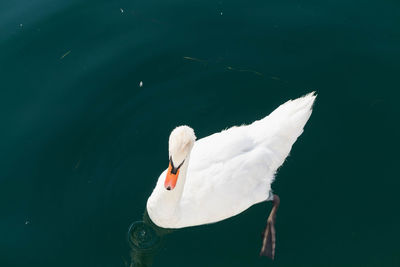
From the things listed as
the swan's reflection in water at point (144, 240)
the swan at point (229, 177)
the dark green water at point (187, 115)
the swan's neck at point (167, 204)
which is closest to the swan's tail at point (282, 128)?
the swan at point (229, 177)

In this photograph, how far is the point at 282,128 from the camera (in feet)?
20.5

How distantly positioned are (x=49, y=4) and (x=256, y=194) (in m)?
5.43

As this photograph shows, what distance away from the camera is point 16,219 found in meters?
6.28

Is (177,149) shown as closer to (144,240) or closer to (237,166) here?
(237,166)

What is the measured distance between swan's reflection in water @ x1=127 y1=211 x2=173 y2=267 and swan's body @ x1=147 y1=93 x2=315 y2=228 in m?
0.29

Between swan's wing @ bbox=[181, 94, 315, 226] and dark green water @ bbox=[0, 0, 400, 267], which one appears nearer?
swan's wing @ bbox=[181, 94, 315, 226]

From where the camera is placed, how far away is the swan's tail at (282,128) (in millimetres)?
6172

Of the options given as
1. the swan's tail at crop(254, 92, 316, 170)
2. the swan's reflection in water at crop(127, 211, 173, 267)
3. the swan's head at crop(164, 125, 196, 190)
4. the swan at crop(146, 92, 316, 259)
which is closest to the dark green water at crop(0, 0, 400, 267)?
the swan's reflection in water at crop(127, 211, 173, 267)

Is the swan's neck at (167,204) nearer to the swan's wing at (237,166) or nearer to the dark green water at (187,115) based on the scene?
the swan's wing at (237,166)

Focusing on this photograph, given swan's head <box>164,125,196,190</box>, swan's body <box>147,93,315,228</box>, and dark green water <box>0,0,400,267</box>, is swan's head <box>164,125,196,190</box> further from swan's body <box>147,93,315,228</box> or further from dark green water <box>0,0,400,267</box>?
dark green water <box>0,0,400,267</box>

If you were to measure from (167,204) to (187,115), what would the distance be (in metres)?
2.22

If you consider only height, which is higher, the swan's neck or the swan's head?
the swan's head

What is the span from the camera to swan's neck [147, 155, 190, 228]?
5.30 metres

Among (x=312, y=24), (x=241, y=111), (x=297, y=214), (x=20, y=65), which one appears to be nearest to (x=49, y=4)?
(x=20, y=65)
